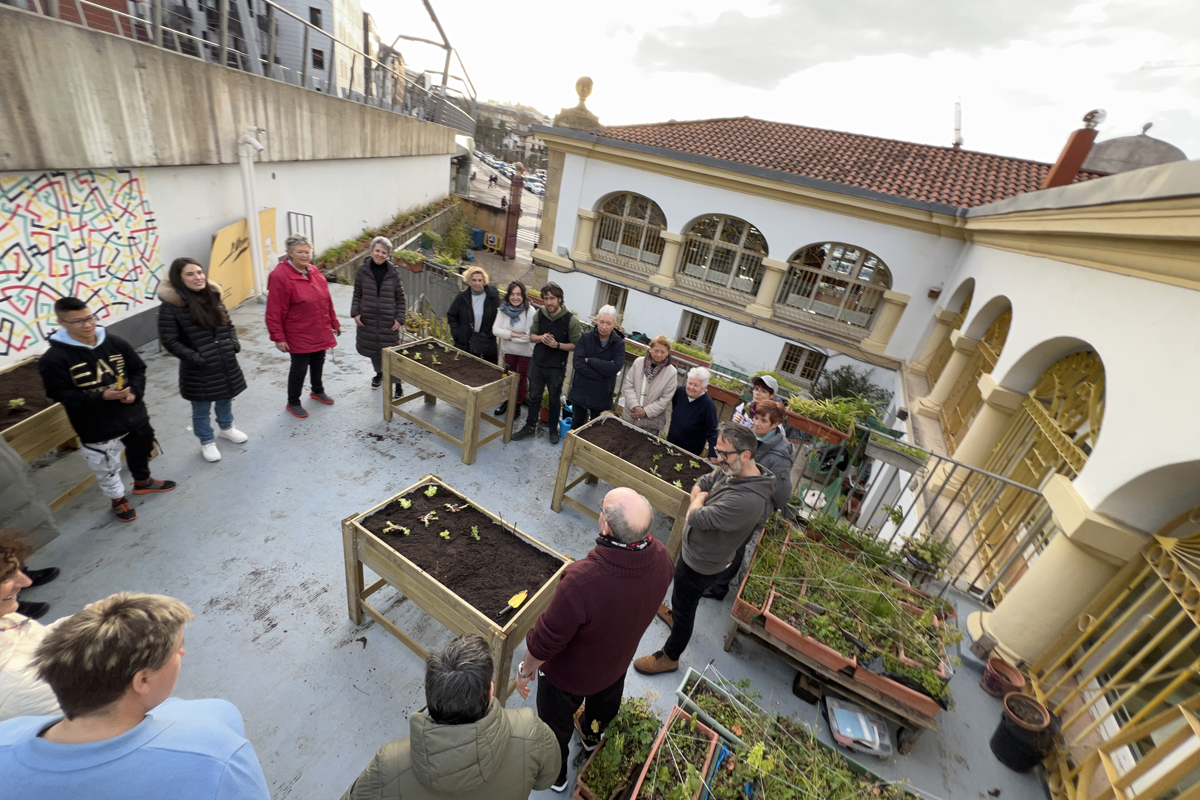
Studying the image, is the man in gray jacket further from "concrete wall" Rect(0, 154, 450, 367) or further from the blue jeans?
"concrete wall" Rect(0, 154, 450, 367)

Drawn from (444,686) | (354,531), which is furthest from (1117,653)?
(354,531)

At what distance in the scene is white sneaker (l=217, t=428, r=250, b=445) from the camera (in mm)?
4902

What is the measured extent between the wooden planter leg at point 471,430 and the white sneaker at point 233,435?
2.21 m

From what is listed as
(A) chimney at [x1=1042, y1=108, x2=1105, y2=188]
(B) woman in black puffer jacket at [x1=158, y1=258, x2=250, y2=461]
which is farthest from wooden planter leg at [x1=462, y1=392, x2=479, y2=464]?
(A) chimney at [x1=1042, y1=108, x2=1105, y2=188]

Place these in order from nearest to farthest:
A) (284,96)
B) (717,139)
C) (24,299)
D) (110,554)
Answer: (110,554)
(24,299)
(284,96)
(717,139)

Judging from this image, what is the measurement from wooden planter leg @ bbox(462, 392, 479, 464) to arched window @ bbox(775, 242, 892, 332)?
11.8 m

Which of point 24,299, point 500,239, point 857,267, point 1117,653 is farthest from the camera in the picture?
point 500,239

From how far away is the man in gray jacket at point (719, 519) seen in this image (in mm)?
2932

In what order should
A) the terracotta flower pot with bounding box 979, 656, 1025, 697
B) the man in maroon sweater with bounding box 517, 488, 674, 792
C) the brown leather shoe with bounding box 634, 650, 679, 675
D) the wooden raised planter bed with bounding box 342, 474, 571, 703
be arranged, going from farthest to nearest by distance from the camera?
1. the terracotta flower pot with bounding box 979, 656, 1025, 697
2. the brown leather shoe with bounding box 634, 650, 679, 675
3. the wooden raised planter bed with bounding box 342, 474, 571, 703
4. the man in maroon sweater with bounding box 517, 488, 674, 792

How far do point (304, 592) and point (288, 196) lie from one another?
9672 millimetres

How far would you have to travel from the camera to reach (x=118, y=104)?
5.68 metres

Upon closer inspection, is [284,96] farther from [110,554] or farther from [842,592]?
[842,592]

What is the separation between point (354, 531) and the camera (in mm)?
3207

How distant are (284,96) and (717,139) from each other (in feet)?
37.7
